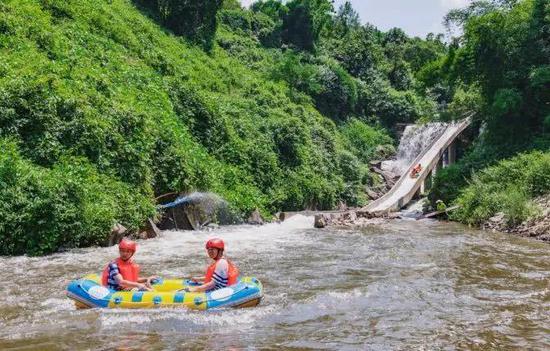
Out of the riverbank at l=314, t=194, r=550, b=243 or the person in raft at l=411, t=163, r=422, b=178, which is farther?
the person in raft at l=411, t=163, r=422, b=178

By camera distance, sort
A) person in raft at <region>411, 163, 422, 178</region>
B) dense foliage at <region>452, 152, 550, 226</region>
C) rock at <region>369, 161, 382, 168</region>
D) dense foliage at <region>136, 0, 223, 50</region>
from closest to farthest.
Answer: dense foliage at <region>452, 152, 550, 226</region>, person in raft at <region>411, 163, 422, 178</region>, dense foliage at <region>136, 0, 223, 50</region>, rock at <region>369, 161, 382, 168</region>

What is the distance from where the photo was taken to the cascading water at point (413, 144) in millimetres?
38656

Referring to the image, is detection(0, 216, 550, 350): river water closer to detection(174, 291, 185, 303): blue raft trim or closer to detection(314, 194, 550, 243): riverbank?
detection(174, 291, 185, 303): blue raft trim

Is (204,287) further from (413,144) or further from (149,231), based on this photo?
(413,144)

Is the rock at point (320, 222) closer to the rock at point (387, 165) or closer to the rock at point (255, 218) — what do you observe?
the rock at point (255, 218)

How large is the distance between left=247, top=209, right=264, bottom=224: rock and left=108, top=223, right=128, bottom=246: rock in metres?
6.76

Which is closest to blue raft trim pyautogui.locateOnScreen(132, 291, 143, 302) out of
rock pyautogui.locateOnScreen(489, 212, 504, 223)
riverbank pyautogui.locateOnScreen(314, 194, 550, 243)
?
riverbank pyautogui.locateOnScreen(314, 194, 550, 243)

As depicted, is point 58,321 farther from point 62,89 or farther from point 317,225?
point 317,225

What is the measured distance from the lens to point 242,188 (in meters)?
22.0

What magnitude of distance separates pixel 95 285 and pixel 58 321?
0.82 m

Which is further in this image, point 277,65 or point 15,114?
point 277,65

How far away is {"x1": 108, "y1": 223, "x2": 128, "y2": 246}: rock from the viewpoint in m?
14.3

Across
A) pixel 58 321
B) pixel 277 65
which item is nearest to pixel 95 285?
pixel 58 321

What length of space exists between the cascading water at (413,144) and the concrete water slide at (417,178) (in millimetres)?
1255
